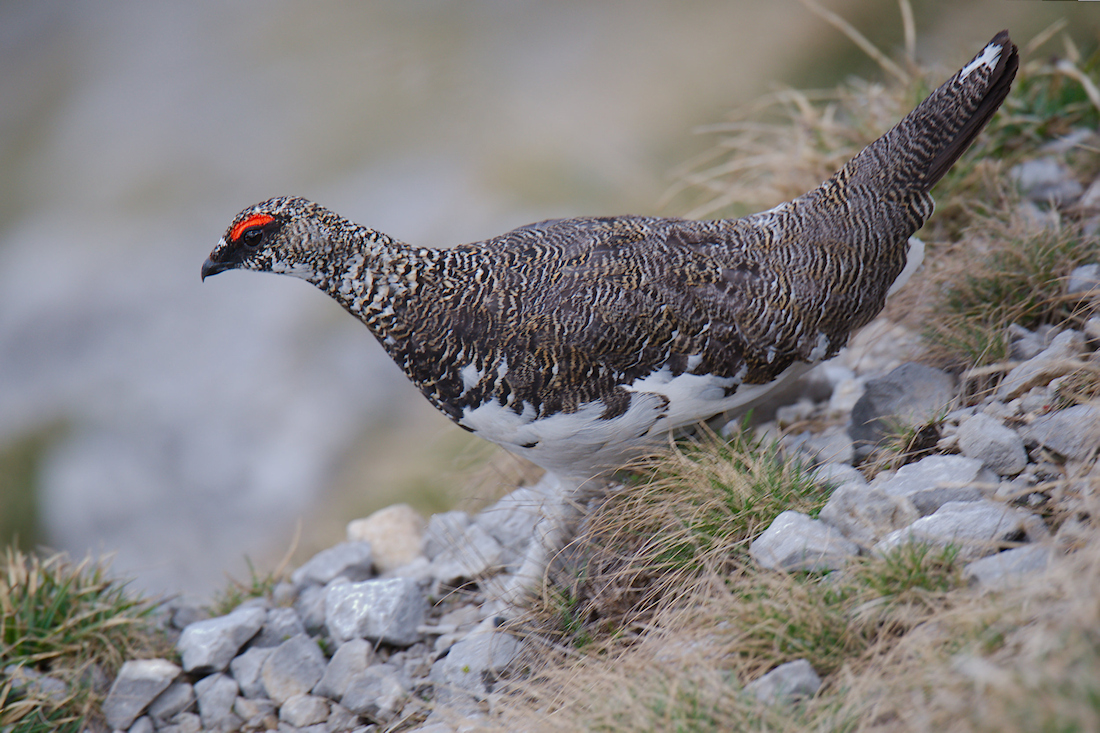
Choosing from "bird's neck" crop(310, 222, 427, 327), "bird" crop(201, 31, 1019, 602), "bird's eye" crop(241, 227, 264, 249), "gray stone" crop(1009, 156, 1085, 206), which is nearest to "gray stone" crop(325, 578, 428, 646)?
"bird" crop(201, 31, 1019, 602)

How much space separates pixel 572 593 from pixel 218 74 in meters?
13.5

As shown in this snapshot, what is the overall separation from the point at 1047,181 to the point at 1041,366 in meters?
1.96

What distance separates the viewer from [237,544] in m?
8.51

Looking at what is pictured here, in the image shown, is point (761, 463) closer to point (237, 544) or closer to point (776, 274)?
point (776, 274)

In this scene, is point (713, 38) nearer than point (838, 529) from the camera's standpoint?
No

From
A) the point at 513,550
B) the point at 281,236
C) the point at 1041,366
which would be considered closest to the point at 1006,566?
the point at 1041,366

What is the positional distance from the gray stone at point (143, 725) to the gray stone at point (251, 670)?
356 millimetres

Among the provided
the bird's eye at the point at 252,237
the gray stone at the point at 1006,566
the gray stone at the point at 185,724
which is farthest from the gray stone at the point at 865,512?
the gray stone at the point at 185,724

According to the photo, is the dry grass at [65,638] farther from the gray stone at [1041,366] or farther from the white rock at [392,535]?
the gray stone at [1041,366]

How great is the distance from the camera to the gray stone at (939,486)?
2.61 meters

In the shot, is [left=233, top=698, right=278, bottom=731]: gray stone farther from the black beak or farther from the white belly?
the black beak

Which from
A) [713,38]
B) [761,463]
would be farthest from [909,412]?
[713,38]

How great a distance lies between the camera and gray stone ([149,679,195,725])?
341cm

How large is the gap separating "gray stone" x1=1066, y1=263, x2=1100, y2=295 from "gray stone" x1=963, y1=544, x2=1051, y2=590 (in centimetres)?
160
